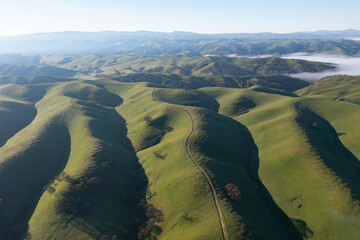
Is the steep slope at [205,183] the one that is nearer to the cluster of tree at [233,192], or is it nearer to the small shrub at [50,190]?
the cluster of tree at [233,192]

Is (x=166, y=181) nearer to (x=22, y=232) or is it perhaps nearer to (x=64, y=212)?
(x=64, y=212)

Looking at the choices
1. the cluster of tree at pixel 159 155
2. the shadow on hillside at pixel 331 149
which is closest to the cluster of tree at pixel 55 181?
the cluster of tree at pixel 159 155

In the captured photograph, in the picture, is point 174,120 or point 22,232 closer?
point 22,232

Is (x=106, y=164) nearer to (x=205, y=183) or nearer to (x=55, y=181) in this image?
(x=55, y=181)

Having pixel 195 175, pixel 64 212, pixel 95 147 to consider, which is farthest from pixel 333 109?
pixel 64 212

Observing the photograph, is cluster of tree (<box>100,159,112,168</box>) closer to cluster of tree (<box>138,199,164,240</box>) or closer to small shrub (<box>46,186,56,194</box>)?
small shrub (<box>46,186,56,194</box>)

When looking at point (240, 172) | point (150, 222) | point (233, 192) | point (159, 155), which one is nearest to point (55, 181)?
point (159, 155)
